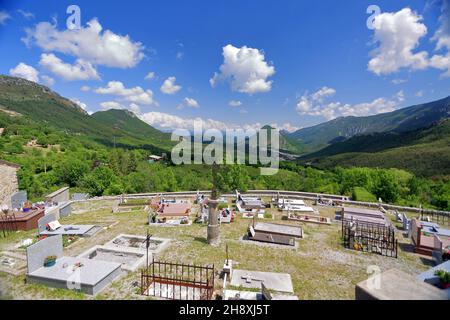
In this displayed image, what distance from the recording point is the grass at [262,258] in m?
9.17

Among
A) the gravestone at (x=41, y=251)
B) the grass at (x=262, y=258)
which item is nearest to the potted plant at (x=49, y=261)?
the gravestone at (x=41, y=251)

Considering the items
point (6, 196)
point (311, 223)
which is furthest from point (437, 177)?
point (6, 196)

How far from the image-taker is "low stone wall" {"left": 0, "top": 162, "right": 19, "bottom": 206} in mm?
32353

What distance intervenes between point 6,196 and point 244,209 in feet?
104

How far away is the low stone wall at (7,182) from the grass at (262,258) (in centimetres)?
2207

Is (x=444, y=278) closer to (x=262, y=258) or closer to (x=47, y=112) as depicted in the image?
(x=262, y=258)

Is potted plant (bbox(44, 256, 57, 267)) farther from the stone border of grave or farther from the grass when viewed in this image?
the stone border of grave

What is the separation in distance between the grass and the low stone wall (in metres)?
22.1

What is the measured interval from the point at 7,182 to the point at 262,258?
1578 inches

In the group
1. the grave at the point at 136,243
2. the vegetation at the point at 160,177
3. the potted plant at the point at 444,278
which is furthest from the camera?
the vegetation at the point at 160,177

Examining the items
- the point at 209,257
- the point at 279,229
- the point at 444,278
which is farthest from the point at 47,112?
the point at 444,278

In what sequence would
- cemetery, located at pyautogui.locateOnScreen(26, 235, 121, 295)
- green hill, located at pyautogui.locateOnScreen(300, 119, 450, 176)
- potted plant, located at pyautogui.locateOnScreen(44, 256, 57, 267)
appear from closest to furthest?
cemetery, located at pyautogui.locateOnScreen(26, 235, 121, 295) < potted plant, located at pyautogui.locateOnScreen(44, 256, 57, 267) < green hill, located at pyautogui.locateOnScreen(300, 119, 450, 176)

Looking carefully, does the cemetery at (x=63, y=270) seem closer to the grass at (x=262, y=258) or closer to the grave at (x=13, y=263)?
the grass at (x=262, y=258)

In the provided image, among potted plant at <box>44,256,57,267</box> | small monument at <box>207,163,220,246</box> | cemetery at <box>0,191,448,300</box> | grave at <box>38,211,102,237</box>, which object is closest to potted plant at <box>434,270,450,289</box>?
cemetery at <box>0,191,448,300</box>
